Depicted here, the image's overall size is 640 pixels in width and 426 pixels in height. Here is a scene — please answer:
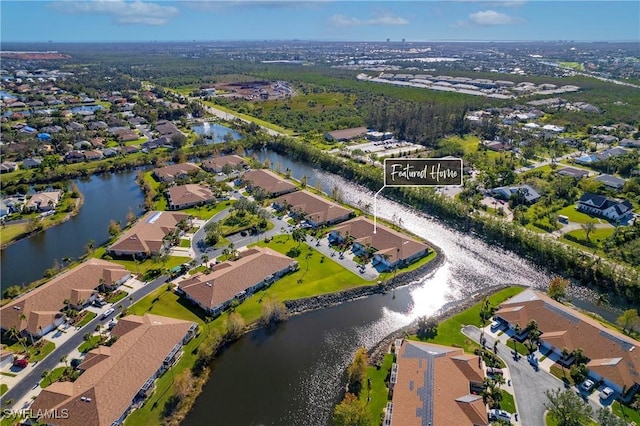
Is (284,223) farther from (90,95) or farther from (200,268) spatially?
(90,95)

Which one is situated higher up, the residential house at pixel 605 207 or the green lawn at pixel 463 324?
the residential house at pixel 605 207

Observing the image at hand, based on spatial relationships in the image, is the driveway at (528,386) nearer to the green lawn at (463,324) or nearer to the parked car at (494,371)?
the parked car at (494,371)

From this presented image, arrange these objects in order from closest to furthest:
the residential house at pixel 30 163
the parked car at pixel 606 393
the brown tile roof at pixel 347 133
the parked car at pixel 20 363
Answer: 1. the parked car at pixel 606 393
2. the parked car at pixel 20 363
3. the residential house at pixel 30 163
4. the brown tile roof at pixel 347 133

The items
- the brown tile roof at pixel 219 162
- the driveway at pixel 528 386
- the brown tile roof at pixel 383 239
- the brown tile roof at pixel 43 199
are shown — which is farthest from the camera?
the brown tile roof at pixel 219 162

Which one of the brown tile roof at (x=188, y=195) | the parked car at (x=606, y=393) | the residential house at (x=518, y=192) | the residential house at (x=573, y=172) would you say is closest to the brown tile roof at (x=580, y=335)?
the parked car at (x=606, y=393)

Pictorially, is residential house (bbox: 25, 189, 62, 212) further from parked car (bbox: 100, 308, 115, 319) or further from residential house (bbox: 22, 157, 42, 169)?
parked car (bbox: 100, 308, 115, 319)

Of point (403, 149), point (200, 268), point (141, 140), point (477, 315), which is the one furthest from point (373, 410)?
point (141, 140)

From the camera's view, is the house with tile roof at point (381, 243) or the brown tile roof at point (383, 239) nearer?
the house with tile roof at point (381, 243)

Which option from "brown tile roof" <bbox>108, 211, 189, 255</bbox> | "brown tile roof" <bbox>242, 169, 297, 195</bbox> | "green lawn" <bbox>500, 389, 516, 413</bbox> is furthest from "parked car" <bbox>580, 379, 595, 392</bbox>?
"brown tile roof" <bbox>242, 169, 297, 195</bbox>
